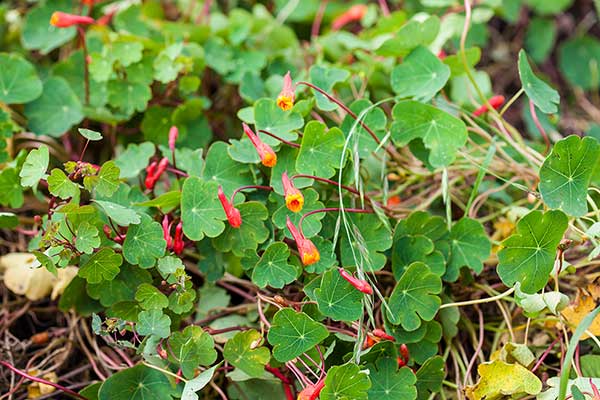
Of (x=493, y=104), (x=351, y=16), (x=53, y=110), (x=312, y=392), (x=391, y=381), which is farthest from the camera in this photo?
(x=351, y=16)

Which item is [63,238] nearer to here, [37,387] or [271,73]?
[37,387]

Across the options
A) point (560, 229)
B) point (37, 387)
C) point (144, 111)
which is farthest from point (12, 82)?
point (560, 229)

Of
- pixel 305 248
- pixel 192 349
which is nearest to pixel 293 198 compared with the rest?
pixel 305 248

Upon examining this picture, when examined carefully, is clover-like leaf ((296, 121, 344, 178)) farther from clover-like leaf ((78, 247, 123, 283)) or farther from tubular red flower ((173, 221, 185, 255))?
clover-like leaf ((78, 247, 123, 283))

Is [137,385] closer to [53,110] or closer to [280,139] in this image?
[280,139]

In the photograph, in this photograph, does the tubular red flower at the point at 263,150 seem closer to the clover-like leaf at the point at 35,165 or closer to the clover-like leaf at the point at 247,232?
the clover-like leaf at the point at 247,232

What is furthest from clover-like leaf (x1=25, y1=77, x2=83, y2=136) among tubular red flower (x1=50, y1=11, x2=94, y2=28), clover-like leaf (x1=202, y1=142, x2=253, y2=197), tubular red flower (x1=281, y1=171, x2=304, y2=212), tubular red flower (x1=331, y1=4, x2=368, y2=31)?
tubular red flower (x1=331, y1=4, x2=368, y2=31)

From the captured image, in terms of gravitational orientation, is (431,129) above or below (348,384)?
above
